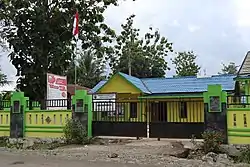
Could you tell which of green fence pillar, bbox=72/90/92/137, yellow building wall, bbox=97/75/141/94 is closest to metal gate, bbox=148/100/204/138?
green fence pillar, bbox=72/90/92/137

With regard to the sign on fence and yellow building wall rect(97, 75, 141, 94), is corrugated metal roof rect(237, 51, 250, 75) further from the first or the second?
yellow building wall rect(97, 75, 141, 94)

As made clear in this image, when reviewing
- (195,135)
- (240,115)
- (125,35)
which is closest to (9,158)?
(195,135)

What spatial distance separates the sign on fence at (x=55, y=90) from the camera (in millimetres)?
14742

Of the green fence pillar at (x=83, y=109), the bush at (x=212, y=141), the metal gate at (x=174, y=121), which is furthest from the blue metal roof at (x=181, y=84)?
the bush at (x=212, y=141)

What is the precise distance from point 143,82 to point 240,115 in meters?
15.0

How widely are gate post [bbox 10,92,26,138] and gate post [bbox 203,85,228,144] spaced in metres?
7.90

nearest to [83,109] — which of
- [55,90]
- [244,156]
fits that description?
[55,90]

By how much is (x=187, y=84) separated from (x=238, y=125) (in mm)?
12938

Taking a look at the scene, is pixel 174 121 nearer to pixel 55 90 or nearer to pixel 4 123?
pixel 55 90

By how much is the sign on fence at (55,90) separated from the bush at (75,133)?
51.9 inches

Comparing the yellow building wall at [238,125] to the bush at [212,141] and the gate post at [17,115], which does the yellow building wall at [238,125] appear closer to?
the bush at [212,141]

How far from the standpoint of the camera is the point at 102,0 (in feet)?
70.7

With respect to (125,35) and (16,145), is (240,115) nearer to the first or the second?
(16,145)

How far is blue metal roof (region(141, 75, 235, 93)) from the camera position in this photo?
896 inches
